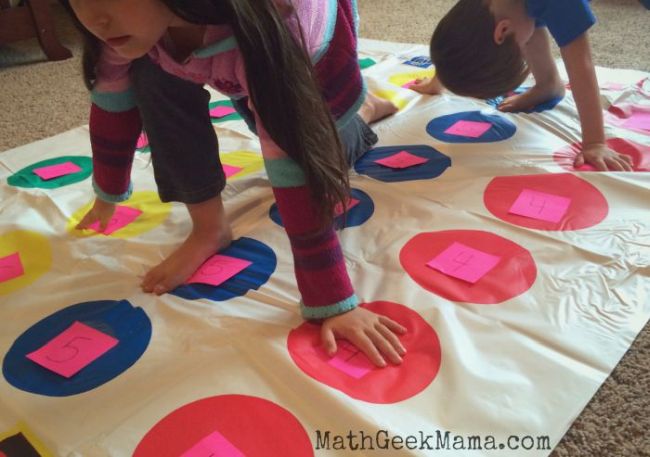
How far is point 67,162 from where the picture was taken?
1.05 metres

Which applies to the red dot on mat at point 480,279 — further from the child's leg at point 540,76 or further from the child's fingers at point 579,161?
the child's leg at point 540,76

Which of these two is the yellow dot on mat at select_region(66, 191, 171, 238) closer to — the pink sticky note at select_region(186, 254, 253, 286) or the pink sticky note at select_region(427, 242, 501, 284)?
the pink sticky note at select_region(186, 254, 253, 286)

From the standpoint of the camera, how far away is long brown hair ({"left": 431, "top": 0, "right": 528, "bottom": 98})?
0.91 metres

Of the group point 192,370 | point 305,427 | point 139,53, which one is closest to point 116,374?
point 192,370

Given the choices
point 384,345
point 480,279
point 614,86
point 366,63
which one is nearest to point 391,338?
point 384,345

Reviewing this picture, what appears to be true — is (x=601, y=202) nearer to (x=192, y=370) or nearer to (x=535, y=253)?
(x=535, y=253)

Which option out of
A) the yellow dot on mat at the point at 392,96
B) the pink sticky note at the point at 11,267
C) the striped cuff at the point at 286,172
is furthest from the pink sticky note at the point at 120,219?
the yellow dot on mat at the point at 392,96

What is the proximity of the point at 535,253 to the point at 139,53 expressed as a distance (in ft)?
1.64

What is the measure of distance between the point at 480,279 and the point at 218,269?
1.06 feet

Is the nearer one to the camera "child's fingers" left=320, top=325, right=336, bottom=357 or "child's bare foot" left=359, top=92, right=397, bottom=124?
"child's fingers" left=320, top=325, right=336, bottom=357

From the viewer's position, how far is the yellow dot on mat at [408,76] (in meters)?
1.30

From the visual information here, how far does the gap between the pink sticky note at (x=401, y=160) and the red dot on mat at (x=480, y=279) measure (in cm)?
20

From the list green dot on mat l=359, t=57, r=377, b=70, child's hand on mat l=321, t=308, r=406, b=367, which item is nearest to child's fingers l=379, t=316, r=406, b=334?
child's hand on mat l=321, t=308, r=406, b=367

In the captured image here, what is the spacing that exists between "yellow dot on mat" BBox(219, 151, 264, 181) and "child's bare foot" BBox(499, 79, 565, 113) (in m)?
0.47
